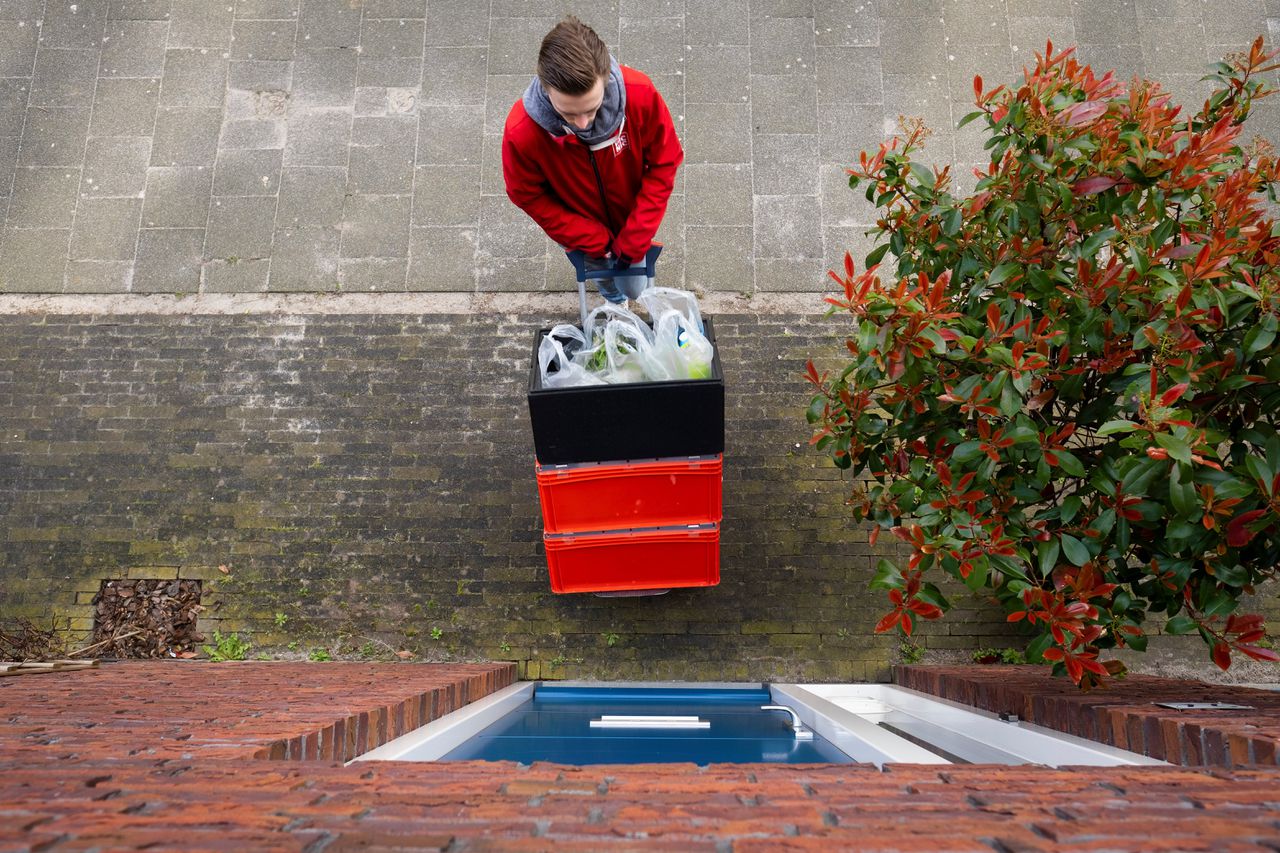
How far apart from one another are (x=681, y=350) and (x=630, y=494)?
2.53 ft

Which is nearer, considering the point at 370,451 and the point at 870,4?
the point at 370,451

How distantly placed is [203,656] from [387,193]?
329 centimetres

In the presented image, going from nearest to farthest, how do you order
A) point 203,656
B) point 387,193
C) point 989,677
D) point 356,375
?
point 989,677 → point 203,656 → point 356,375 → point 387,193

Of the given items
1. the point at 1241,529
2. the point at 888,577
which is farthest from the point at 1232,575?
the point at 888,577

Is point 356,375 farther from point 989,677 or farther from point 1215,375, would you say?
point 1215,375

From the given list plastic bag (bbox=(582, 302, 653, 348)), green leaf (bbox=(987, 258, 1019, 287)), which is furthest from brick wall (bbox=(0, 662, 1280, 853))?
plastic bag (bbox=(582, 302, 653, 348))

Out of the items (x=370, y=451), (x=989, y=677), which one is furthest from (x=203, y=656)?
(x=989, y=677)

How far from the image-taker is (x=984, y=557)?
287cm

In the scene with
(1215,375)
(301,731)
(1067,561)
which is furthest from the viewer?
(1067,561)

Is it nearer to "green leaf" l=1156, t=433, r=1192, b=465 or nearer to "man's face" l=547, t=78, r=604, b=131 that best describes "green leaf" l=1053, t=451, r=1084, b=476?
"green leaf" l=1156, t=433, r=1192, b=465

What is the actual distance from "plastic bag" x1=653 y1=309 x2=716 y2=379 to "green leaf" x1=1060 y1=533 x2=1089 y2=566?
60.3 inches

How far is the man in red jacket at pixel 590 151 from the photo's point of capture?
3.30 m

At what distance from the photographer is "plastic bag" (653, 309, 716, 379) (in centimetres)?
370

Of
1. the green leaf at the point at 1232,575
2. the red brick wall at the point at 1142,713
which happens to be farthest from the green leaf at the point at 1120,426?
the red brick wall at the point at 1142,713
